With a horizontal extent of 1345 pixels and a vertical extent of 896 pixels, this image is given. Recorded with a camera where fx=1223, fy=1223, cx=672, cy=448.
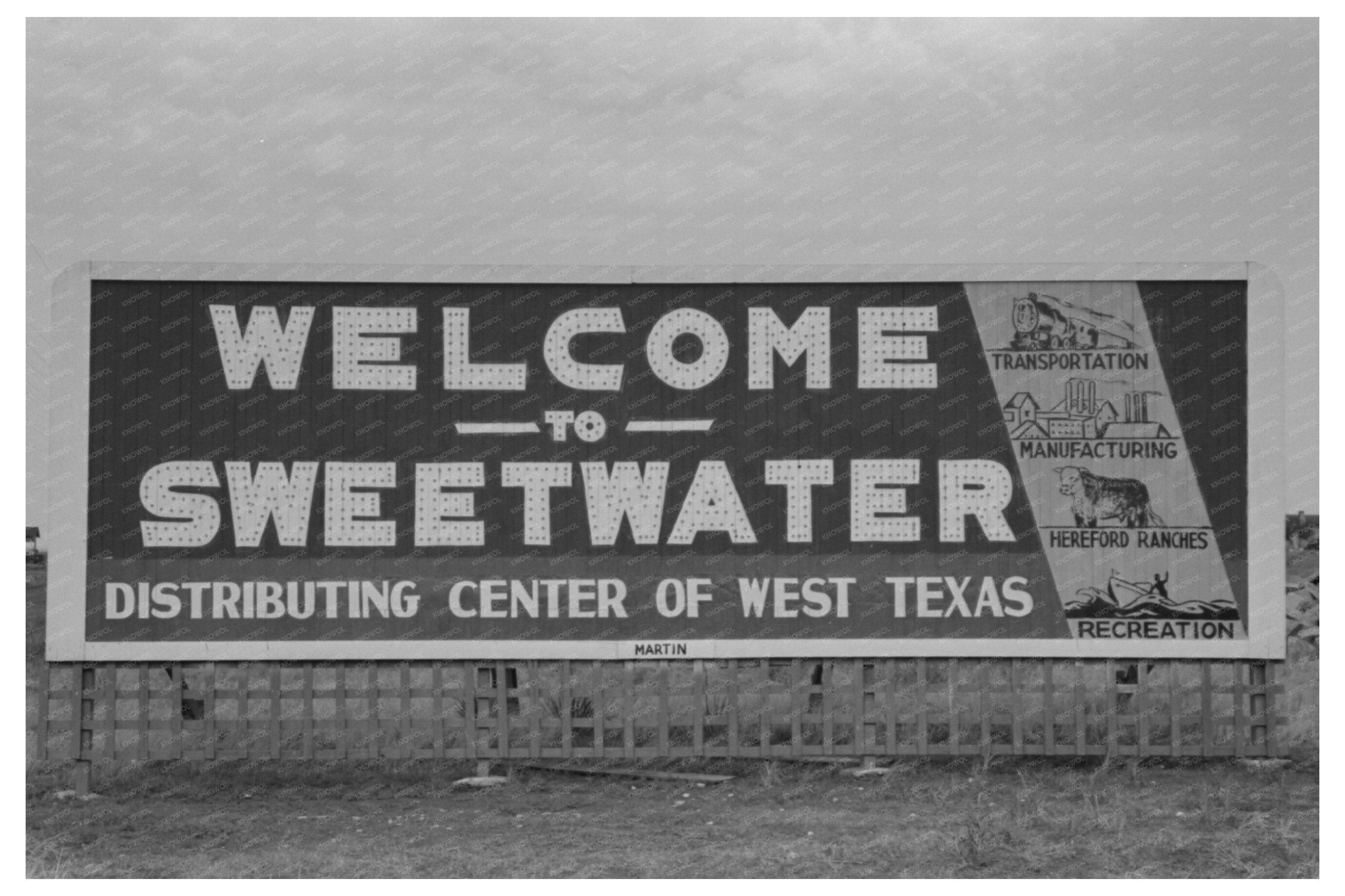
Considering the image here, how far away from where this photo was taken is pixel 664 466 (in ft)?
34.9

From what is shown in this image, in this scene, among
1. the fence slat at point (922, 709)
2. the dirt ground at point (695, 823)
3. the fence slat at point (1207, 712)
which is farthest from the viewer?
the fence slat at point (1207, 712)

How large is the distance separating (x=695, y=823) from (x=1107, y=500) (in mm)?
4466

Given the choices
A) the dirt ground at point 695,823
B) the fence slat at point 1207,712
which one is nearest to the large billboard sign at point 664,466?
the fence slat at point 1207,712

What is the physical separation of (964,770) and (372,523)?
5.76 metres

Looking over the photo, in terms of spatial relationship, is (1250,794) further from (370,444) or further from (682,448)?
(370,444)

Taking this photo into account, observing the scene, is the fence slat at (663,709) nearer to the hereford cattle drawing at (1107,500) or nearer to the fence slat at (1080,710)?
the fence slat at (1080,710)

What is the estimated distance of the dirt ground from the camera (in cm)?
885

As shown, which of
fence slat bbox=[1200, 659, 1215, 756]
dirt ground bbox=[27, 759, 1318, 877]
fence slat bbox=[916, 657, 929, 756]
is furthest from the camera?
fence slat bbox=[1200, 659, 1215, 756]

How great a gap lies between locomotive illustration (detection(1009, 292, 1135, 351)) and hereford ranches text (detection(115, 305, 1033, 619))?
85 centimetres

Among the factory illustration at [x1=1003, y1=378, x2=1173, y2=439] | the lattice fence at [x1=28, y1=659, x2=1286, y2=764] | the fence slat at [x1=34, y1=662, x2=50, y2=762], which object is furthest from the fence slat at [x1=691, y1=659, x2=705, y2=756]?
the fence slat at [x1=34, y1=662, x2=50, y2=762]

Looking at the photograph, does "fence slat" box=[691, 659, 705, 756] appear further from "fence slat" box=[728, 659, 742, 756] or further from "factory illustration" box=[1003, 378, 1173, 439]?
"factory illustration" box=[1003, 378, 1173, 439]

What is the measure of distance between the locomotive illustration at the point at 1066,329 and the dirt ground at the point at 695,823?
3.79 m

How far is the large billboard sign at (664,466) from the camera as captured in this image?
34.6 ft

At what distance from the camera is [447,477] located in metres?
10.6
